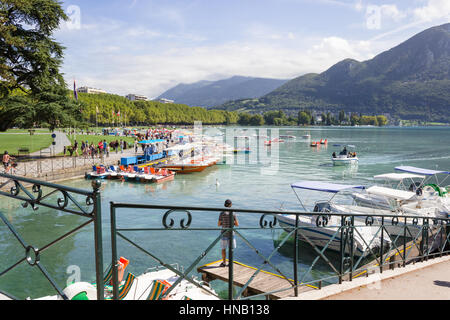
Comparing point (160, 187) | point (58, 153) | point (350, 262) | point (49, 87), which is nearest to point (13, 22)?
point (49, 87)

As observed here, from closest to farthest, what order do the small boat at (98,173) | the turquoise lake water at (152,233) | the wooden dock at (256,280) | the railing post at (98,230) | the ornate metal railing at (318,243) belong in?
the railing post at (98,230) < the ornate metal railing at (318,243) < the wooden dock at (256,280) < the turquoise lake water at (152,233) < the small boat at (98,173)

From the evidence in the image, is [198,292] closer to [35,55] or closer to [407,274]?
[407,274]

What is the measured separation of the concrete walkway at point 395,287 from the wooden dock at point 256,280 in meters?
2.15

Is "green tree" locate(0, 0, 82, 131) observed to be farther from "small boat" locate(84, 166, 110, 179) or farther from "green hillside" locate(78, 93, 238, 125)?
"green hillside" locate(78, 93, 238, 125)

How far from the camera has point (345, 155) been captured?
4872 cm

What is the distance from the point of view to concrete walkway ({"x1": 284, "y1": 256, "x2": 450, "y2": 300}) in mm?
5398

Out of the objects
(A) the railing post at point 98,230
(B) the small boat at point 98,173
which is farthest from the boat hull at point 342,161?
(A) the railing post at point 98,230

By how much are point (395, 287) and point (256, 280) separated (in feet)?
12.8

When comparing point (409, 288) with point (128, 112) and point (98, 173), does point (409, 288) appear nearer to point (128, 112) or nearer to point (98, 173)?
point (98, 173)

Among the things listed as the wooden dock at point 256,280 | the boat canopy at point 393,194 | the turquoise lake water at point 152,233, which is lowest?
the turquoise lake water at point 152,233

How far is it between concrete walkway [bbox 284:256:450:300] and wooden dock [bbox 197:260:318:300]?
84.6 inches

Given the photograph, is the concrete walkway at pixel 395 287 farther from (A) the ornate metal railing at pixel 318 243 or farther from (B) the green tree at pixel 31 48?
(B) the green tree at pixel 31 48

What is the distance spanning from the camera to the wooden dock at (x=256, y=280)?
856 centimetres
